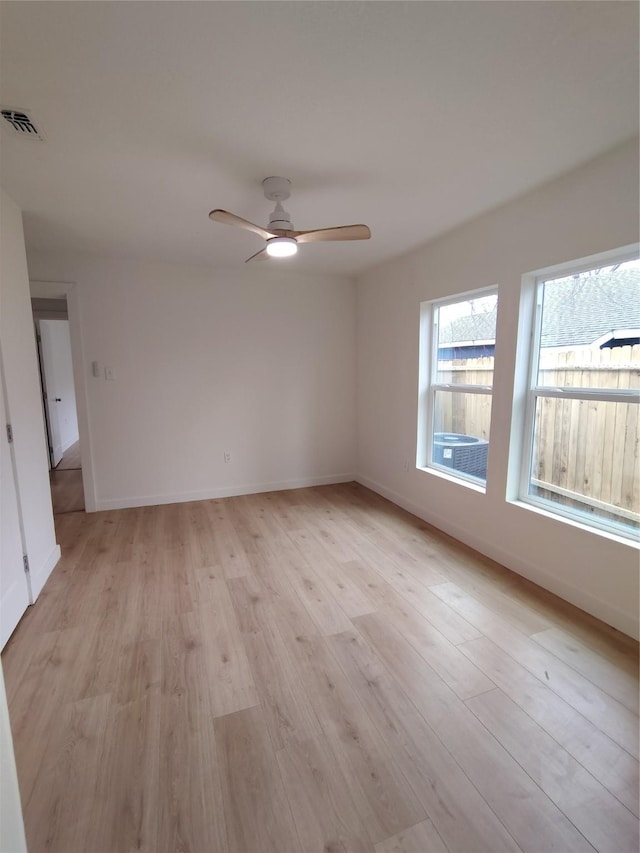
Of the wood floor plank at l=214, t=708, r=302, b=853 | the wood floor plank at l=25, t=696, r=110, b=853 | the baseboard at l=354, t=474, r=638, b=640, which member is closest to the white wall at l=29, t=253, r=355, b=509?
the baseboard at l=354, t=474, r=638, b=640

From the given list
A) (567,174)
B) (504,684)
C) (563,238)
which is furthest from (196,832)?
(567,174)

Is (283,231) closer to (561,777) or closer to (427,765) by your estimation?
(427,765)

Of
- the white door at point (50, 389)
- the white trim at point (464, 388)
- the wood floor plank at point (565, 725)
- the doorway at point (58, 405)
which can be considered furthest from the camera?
the white door at point (50, 389)

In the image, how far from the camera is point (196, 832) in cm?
120

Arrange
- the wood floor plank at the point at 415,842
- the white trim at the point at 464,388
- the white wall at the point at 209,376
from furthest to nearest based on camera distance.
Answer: the white wall at the point at 209,376
the white trim at the point at 464,388
the wood floor plank at the point at 415,842

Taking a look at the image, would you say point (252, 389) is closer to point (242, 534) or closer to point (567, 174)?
point (242, 534)

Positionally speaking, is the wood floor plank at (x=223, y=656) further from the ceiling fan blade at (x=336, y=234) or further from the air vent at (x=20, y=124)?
the air vent at (x=20, y=124)

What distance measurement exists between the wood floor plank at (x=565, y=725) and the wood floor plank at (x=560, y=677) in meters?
0.04

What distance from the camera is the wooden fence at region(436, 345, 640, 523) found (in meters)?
2.08

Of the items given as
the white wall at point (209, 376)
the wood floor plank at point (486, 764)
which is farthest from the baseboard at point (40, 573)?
the wood floor plank at point (486, 764)

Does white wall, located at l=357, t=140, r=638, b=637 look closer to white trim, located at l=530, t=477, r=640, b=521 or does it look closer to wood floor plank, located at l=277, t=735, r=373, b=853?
white trim, located at l=530, t=477, r=640, b=521

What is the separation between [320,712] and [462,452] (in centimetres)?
231

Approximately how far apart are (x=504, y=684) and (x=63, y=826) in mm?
1741

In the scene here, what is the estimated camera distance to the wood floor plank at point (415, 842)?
1160mm
